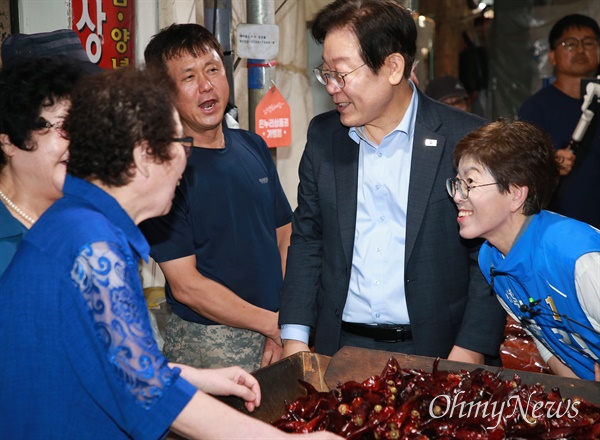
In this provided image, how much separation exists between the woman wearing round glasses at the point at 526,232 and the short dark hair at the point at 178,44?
1.32 meters

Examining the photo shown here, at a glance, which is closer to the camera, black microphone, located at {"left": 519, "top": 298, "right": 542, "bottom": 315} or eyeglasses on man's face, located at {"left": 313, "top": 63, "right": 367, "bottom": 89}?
black microphone, located at {"left": 519, "top": 298, "right": 542, "bottom": 315}

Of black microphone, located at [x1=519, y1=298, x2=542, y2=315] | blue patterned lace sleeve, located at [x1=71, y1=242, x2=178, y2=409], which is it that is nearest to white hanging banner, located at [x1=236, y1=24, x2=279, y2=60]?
black microphone, located at [x1=519, y1=298, x2=542, y2=315]

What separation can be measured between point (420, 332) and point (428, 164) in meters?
0.60

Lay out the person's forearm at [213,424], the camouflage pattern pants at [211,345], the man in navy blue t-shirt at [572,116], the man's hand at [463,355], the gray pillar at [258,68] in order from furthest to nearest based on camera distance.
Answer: the man in navy blue t-shirt at [572,116]
the gray pillar at [258,68]
the camouflage pattern pants at [211,345]
the man's hand at [463,355]
the person's forearm at [213,424]

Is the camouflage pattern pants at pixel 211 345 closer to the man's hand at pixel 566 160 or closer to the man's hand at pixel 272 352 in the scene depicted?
the man's hand at pixel 272 352

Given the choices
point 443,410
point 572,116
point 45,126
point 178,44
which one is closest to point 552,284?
point 443,410

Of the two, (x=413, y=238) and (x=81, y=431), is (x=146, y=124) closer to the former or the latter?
(x=81, y=431)

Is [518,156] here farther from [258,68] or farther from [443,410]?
[258,68]

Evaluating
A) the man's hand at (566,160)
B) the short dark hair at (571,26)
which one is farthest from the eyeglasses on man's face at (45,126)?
the short dark hair at (571,26)

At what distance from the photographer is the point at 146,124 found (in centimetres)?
164

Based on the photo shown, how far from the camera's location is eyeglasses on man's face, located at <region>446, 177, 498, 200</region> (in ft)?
8.29

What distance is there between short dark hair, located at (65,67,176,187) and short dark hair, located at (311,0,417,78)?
3.86 feet

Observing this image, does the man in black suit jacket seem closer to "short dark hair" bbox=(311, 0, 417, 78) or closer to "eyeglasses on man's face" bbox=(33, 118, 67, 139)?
"short dark hair" bbox=(311, 0, 417, 78)

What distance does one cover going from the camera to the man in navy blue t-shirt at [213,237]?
3131mm
